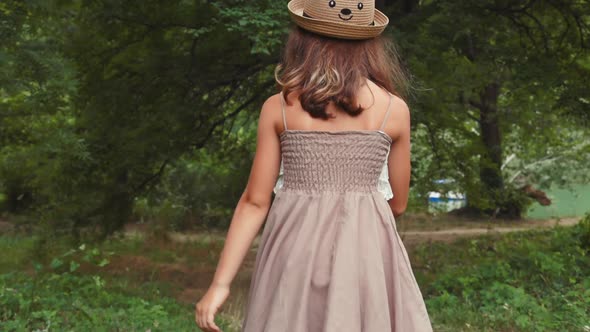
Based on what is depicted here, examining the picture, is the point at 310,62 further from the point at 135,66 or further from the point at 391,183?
the point at 135,66

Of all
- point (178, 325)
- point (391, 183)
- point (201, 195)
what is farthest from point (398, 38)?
point (201, 195)

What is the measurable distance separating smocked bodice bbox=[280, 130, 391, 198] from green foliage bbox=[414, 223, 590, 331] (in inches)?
165

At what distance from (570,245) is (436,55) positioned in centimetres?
316

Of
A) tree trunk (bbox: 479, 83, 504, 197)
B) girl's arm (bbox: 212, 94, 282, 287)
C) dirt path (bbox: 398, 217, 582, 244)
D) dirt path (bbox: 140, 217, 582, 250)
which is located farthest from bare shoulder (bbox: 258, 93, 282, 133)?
dirt path (bbox: 398, 217, 582, 244)

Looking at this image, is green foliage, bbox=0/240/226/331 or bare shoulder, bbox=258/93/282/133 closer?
bare shoulder, bbox=258/93/282/133

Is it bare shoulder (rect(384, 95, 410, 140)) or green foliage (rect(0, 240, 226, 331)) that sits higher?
bare shoulder (rect(384, 95, 410, 140))

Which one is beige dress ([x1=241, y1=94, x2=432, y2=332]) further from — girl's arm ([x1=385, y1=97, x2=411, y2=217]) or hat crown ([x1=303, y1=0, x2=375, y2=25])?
hat crown ([x1=303, y1=0, x2=375, y2=25])

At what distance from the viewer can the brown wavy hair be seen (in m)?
2.43

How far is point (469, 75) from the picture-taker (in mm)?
7918

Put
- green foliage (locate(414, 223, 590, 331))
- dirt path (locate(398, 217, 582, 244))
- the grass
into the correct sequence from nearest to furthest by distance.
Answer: the grass
green foliage (locate(414, 223, 590, 331))
dirt path (locate(398, 217, 582, 244))

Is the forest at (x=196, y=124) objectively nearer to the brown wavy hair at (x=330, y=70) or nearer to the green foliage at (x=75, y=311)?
the green foliage at (x=75, y=311)

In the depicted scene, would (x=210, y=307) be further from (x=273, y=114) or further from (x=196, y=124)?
(x=196, y=124)

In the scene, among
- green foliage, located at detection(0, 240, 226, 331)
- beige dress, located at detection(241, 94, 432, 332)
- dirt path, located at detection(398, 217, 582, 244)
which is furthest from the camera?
dirt path, located at detection(398, 217, 582, 244)

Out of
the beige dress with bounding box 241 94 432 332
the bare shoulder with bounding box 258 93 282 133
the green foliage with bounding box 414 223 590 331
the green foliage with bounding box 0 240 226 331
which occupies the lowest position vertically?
the green foliage with bounding box 0 240 226 331
